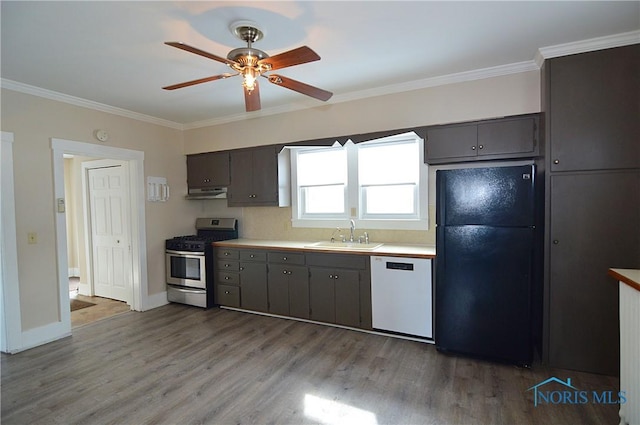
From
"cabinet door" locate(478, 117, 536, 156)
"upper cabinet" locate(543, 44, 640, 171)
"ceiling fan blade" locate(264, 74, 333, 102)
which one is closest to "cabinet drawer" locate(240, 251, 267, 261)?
"ceiling fan blade" locate(264, 74, 333, 102)

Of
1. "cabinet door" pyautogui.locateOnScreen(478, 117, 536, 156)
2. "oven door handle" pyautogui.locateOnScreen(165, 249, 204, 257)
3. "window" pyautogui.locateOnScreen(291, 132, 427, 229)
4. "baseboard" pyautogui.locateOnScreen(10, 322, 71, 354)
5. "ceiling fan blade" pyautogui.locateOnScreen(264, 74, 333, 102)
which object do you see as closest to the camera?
"ceiling fan blade" pyautogui.locateOnScreen(264, 74, 333, 102)

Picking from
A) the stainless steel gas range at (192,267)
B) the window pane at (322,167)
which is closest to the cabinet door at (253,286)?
the stainless steel gas range at (192,267)

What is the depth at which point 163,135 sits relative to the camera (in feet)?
15.3

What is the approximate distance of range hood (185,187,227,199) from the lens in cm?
460

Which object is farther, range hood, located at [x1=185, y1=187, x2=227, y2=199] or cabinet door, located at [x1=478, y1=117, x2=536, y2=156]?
range hood, located at [x1=185, y1=187, x2=227, y2=199]

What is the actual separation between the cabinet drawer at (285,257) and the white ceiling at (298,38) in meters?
1.83

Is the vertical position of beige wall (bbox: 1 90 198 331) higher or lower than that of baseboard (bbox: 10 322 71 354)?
higher

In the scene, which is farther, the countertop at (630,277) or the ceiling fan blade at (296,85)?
the ceiling fan blade at (296,85)

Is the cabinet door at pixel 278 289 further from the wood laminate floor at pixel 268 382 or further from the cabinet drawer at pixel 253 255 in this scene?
the wood laminate floor at pixel 268 382

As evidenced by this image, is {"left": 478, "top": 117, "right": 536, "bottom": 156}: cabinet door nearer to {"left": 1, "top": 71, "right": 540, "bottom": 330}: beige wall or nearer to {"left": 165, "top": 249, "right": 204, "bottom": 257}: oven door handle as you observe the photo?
{"left": 1, "top": 71, "right": 540, "bottom": 330}: beige wall

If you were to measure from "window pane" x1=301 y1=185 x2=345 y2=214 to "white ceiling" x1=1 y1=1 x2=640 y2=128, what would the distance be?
1316mm

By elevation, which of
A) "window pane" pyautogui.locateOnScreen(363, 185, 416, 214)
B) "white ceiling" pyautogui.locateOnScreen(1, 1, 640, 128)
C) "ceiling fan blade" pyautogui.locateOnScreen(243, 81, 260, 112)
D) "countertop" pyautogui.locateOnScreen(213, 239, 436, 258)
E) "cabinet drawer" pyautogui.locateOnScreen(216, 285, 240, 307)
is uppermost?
"white ceiling" pyautogui.locateOnScreen(1, 1, 640, 128)

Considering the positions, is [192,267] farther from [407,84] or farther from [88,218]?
[407,84]

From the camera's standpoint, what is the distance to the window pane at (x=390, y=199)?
12.4ft
